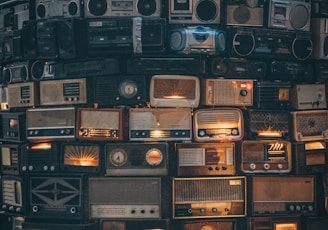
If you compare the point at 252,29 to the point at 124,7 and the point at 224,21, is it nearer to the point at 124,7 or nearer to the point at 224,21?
the point at 224,21

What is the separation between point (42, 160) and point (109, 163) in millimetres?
854

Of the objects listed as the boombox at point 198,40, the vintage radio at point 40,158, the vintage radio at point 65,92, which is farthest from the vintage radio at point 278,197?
the vintage radio at point 40,158

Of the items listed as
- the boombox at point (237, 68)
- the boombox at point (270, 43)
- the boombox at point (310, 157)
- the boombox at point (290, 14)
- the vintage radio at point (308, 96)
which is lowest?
the boombox at point (310, 157)

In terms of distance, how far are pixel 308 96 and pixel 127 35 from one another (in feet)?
7.69

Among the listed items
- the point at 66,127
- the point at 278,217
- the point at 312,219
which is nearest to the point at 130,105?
the point at 66,127

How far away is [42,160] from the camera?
5211mm

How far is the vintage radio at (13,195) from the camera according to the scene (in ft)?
17.3

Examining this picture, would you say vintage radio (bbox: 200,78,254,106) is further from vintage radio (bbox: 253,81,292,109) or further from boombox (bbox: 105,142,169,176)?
boombox (bbox: 105,142,169,176)

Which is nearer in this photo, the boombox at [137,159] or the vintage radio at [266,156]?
the boombox at [137,159]

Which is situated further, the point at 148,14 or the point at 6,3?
the point at 6,3

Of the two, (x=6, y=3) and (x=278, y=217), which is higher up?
(x=6, y=3)

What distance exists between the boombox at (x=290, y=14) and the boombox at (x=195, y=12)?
679 mm

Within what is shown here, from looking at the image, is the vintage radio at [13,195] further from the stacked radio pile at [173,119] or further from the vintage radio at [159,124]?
the vintage radio at [159,124]

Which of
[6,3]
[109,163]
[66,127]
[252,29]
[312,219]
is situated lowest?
[312,219]
